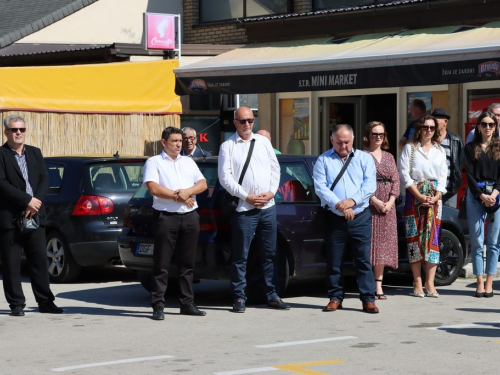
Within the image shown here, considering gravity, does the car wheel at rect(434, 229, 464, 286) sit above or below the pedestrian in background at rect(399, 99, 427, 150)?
below

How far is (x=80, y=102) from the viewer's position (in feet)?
56.0

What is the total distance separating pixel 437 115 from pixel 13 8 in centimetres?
1949

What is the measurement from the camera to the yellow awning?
16.2 meters

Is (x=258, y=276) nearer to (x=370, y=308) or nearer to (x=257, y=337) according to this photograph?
(x=370, y=308)

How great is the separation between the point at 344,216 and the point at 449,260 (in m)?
2.33

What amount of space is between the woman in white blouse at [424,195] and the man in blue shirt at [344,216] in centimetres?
97

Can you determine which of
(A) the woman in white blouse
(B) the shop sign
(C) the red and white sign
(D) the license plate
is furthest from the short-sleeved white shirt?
(C) the red and white sign

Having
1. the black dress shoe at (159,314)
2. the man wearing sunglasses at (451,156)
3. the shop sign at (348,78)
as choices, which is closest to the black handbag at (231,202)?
the black dress shoe at (159,314)

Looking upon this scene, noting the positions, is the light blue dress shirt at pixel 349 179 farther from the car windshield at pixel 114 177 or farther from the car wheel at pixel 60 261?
the car wheel at pixel 60 261

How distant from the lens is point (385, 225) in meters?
10.8

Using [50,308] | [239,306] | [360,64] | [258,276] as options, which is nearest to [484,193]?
[258,276]

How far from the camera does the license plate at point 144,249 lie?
10.5 metres

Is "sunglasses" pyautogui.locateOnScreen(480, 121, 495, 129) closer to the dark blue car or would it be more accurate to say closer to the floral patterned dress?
the floral patterned dress

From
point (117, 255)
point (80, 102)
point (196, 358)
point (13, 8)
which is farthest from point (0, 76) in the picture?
point (13, 8)
